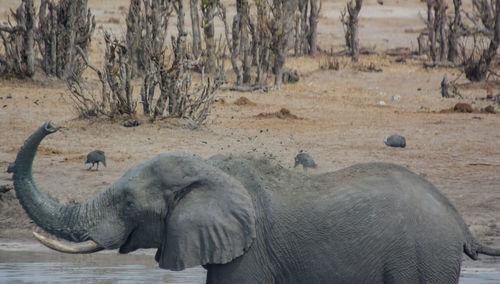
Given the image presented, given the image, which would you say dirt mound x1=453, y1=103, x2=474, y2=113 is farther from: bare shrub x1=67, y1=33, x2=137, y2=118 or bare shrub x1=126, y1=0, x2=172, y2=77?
bare shrub x1=67, y1=33, x2=137, y2=118

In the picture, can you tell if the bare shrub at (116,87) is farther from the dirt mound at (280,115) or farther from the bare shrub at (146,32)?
the dirt mound at (280,115)

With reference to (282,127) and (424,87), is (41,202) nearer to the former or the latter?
(282,127)

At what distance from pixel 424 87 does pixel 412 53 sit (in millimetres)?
8178

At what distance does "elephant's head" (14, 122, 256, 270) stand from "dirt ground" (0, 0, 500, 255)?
150 centimetres

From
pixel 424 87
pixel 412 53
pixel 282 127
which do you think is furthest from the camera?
pixel 412 53

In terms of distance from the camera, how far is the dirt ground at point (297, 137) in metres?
9.53

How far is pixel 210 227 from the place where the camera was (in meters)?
4.18

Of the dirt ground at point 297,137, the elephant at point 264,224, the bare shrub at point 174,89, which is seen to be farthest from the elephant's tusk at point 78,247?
the bare shrub at point 174,89

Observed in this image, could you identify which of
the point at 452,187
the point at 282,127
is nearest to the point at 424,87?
the point at 282,127

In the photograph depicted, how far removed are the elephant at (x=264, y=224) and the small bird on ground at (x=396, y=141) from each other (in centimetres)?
736

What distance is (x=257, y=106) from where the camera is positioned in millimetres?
15891

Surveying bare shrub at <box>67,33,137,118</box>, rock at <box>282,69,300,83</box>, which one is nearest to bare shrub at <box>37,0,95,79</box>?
bare shrub at <box>67,33,137,118</box>

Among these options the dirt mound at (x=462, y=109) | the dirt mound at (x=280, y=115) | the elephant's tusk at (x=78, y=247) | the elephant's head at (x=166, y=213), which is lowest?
the dirt mound at (x=462, y=109)

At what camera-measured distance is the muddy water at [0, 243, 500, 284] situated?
24.1 feet
